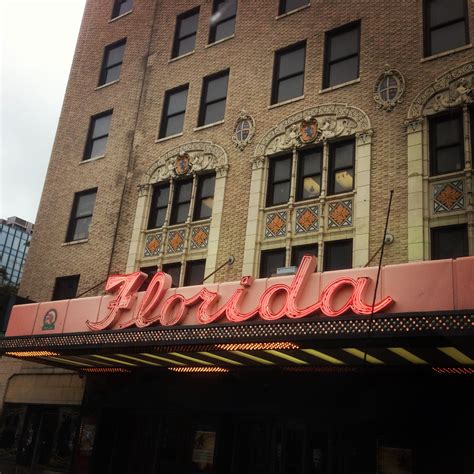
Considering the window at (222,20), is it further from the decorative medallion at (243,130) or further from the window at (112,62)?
the window at (112,62)

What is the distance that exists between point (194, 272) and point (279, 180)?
13.4ft

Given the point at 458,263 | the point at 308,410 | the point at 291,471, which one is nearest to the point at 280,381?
the point at 308,410

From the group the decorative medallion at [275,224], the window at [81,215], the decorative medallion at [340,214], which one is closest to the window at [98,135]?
the window at [81,215]

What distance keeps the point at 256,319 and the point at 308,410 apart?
11.4 feet

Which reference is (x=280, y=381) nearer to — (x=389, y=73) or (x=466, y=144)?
(x=466, y=144)

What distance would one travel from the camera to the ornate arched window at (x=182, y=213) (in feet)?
57.4

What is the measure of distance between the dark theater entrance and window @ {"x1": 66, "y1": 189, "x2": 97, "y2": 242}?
6.56 m

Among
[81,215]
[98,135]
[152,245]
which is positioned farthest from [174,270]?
[98,135]

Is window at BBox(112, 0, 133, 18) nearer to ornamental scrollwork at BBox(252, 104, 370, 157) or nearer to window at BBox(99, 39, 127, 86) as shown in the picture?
window at BBox(99, 39, 127, 86)

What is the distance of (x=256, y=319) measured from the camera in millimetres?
12086

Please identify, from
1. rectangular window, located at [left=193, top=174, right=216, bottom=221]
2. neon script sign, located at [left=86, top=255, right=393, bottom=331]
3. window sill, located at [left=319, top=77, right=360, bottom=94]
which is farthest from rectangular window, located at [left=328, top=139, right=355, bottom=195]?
rectangular window, located at [left=193, top=174, right=216, bottom=221]

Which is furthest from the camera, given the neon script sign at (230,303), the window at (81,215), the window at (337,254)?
the window at (81,215)

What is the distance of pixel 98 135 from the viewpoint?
2348cm

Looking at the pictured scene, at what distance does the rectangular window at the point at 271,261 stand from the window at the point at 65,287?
8520mm
